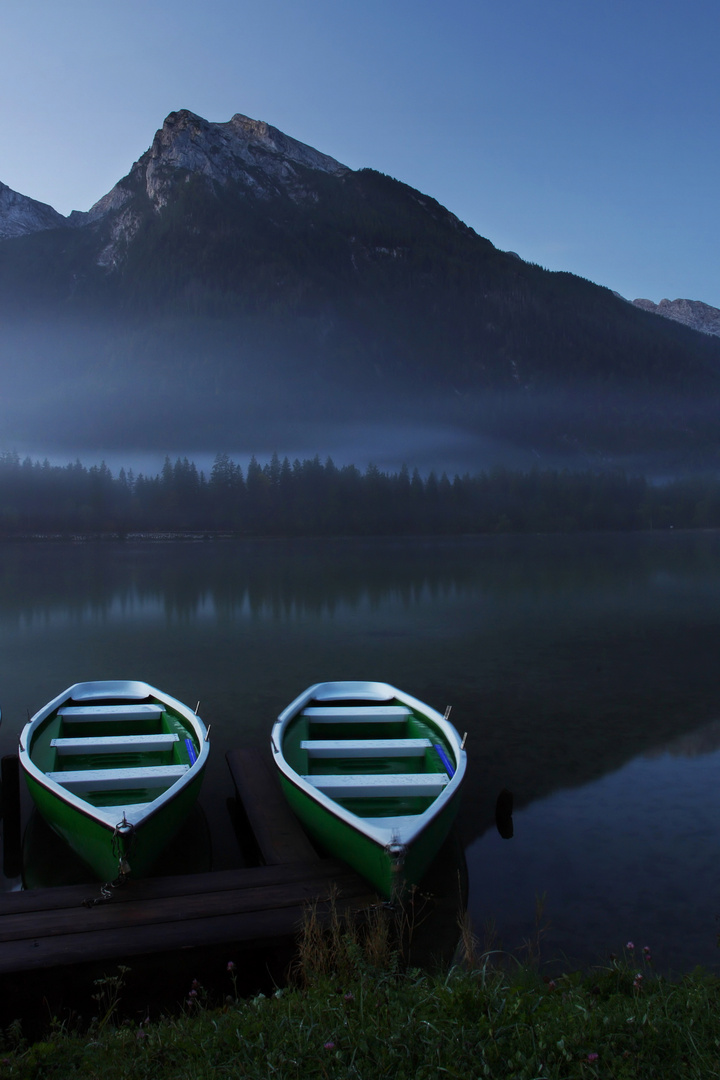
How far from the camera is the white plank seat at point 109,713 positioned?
416 inches

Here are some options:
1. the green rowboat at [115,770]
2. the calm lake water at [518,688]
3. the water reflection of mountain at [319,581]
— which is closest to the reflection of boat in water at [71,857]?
the calm lake water at [518,688]

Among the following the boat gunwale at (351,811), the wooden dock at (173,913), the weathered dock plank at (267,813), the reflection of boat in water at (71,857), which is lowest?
the reflection of boat in water at (71,857)

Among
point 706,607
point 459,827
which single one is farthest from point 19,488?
point 459,827

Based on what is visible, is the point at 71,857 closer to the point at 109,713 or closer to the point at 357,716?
the point at 109,713

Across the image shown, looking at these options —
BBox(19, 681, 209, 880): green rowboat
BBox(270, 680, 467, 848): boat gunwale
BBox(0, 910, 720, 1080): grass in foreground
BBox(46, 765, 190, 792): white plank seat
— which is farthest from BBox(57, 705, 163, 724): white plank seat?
BBox(0, 910, 720, 1080): grass in foreground

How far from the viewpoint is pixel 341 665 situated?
20172 mm

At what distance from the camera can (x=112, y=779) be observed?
7902 mm

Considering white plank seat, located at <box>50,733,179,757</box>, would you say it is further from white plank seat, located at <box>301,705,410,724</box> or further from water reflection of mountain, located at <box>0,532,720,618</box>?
water reflection of mountain, located at <box>0,532,720,618</box>

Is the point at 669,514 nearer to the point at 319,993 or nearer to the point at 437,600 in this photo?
the point at 437,600

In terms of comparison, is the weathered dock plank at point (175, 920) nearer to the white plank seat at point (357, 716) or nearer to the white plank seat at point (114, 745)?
the white plank seat at point (114, 745)

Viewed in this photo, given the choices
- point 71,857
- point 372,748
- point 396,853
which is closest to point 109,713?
point 71,857

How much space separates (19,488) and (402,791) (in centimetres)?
15152

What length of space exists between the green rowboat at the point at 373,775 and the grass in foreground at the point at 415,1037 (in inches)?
52.9

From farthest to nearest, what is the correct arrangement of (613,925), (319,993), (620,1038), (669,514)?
1. (669,514)
2. (613,925)
3. (319,993)
4. (620,1038)
